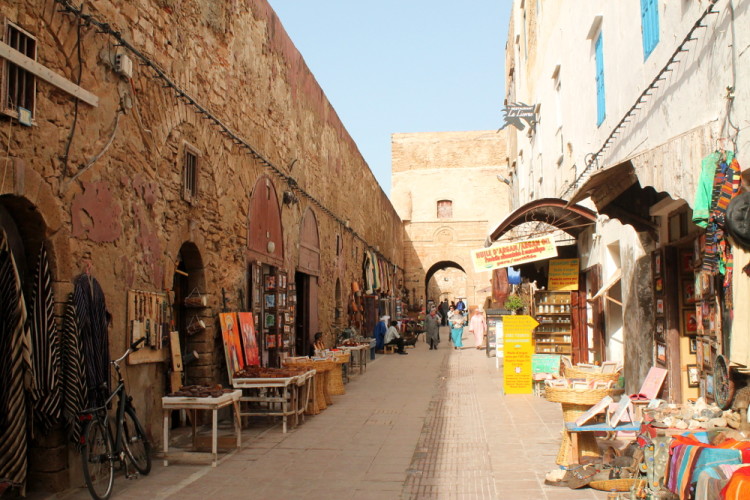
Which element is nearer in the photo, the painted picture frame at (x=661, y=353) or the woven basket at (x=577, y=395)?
the woven basket at (x=577, y=395)

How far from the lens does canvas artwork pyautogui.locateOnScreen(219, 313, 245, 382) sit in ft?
27.9

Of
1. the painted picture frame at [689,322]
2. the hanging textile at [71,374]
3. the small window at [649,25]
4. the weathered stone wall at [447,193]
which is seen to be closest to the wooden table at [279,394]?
the hanging textile at [71,374]

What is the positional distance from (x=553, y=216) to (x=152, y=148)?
680cm

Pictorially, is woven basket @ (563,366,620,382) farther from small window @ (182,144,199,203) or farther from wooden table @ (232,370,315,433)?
small window @ (182,144,199,203)

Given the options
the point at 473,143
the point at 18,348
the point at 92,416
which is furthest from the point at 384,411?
the point at 473,143

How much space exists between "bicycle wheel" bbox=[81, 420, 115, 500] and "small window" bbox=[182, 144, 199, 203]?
10.3 feet

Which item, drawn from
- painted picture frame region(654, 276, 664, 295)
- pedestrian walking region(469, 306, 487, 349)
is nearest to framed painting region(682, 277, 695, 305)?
painted picture frame region(654, 276, 664, 295)

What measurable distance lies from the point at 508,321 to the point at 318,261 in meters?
5.26

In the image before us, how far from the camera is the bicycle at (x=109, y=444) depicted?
5117 mm

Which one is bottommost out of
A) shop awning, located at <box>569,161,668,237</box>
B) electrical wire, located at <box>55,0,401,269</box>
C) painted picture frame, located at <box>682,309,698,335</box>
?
painted picture frame, located at <box>682,309,698,335</box>

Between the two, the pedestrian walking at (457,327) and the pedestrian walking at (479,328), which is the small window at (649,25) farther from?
the pedestrian walking at (479,328)

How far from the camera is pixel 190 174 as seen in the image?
26.8ft

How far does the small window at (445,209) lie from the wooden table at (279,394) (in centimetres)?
2968

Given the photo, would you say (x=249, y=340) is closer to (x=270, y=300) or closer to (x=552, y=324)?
(x=270, y=300)
